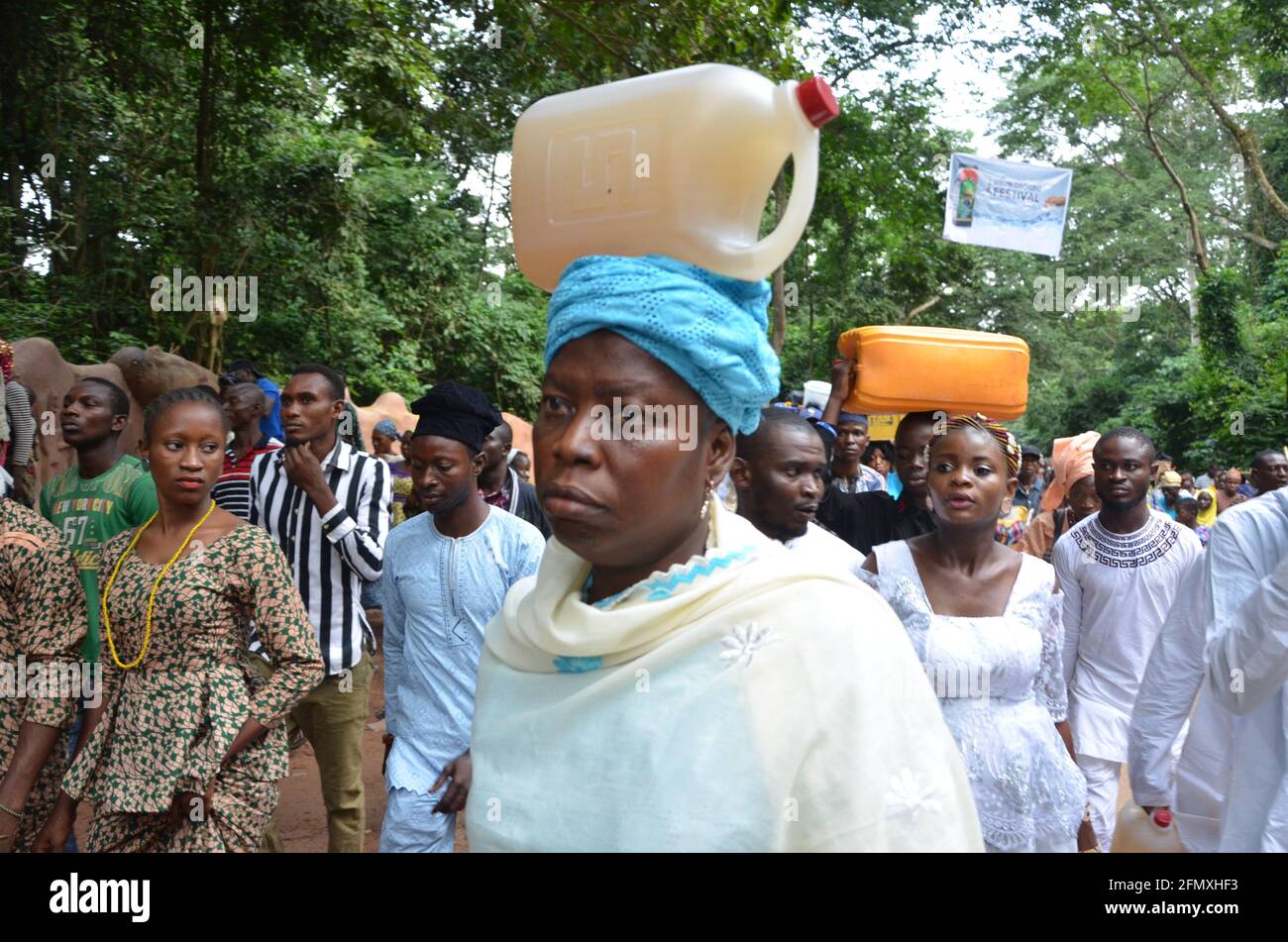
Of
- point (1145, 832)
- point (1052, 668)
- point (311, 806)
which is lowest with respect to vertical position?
point (311, 806)

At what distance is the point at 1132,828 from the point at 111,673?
132 inches

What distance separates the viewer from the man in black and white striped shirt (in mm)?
4633

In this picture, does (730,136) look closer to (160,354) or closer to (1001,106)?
(160,354)

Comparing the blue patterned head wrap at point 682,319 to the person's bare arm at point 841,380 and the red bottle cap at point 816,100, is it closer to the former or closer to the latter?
the red bottle cap at point 816,100

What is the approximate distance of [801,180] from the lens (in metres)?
1.89

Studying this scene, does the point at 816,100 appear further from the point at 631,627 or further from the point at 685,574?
the point at 631,627

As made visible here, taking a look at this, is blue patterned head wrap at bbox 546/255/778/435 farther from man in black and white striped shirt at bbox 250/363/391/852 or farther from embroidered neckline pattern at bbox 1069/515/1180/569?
embroidered neckline pattern at bbox 1069/515/1180/569

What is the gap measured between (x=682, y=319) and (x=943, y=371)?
122 inches

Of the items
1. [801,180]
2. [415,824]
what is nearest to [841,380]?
[415,824]

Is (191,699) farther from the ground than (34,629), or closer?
closer

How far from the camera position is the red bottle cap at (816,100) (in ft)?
6.00

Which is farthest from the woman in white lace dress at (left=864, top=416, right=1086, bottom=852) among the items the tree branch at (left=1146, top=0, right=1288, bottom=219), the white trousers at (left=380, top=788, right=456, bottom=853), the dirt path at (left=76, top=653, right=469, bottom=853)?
the tree branch at (left=1146, top=0, right=1288, bottom=219)

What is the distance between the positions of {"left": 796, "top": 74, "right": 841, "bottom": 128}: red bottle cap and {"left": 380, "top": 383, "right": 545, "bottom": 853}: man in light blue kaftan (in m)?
2.52
